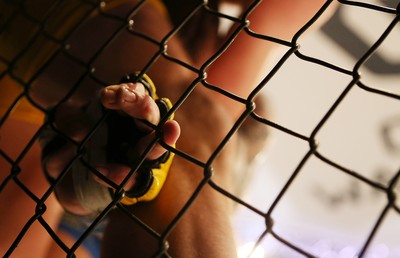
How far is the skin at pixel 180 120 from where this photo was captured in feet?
1.59

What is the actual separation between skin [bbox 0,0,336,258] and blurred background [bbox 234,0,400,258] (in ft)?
2.32

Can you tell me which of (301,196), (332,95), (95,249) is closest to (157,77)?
(95,249)

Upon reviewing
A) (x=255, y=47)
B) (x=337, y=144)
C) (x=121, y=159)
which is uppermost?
(x=337, y=144)

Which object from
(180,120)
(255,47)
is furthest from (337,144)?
(180,120)

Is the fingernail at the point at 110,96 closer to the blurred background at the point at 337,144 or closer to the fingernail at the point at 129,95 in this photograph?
the fingernail at the point at 129,95

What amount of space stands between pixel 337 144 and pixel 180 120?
42.6 inches

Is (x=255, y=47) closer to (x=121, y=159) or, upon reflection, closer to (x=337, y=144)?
(x=121, y=159)

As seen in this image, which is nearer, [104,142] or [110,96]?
[110,96]

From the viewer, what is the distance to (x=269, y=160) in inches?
63.4

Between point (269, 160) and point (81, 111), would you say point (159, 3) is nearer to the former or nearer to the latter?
point (81, 111)

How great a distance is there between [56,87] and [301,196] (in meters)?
1.11

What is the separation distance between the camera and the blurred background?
1466 mm

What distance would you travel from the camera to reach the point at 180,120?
564 millimetres

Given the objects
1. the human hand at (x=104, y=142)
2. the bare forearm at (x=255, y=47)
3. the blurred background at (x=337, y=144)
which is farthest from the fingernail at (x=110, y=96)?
the blurred background at (x=337, y=144)
